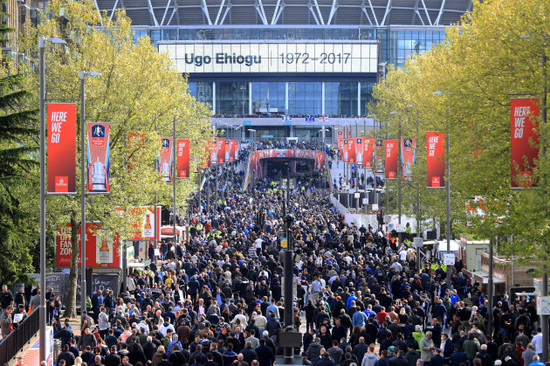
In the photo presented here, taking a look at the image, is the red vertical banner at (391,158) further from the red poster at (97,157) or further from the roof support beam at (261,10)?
the roof support beam at (261,10)

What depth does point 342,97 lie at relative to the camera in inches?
5856

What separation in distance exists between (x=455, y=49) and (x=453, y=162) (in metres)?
4.58

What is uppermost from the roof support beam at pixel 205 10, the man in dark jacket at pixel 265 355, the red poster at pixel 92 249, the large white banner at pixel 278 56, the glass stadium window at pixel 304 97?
the roof support beam at pixel 205 10

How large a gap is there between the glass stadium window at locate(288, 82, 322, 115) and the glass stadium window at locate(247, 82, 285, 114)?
1581 mm

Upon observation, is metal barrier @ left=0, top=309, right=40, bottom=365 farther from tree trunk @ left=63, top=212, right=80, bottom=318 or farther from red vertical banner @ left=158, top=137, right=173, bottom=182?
red vertical banner @ left=158, top=137, right=173, bottom=182

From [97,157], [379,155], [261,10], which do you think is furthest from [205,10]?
[97,157]

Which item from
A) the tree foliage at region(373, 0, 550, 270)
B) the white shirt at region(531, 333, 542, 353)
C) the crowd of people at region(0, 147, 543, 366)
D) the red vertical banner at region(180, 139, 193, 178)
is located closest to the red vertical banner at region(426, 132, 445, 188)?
the tree foliage at region(373, 0, 550, 270)

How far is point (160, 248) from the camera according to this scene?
4525cm

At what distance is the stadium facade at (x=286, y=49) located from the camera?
144 m

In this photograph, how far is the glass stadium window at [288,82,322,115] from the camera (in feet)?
487

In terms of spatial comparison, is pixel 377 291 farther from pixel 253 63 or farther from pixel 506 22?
pixel 253 63

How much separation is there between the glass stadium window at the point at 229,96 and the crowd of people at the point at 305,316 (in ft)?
350

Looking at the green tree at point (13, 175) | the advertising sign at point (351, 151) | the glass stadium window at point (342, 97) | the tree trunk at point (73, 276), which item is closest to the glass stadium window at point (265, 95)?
the glass stadium window at point (342, 97)

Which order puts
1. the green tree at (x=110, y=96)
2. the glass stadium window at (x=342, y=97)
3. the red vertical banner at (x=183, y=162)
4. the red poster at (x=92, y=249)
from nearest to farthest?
the green tree at (x=110, y=96) → the red poster at (x=92, y=249) → the red vertical banner at (x=183, y=162) → the glass stadium window at (x=342, y=97)
